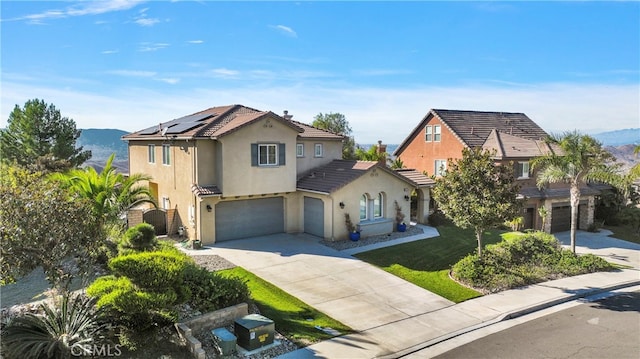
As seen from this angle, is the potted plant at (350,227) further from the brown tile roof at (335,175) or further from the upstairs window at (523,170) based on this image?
the upstairs window at (523,170)

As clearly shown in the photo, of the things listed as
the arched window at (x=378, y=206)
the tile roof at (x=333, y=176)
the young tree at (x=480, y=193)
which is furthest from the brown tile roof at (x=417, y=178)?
the young tree at (x=480, y=193)

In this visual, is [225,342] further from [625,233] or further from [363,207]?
[625,233]

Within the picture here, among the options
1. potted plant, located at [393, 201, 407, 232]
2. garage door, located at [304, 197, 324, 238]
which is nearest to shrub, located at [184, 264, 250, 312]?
garage door, located at [304, 197, 324, 238]

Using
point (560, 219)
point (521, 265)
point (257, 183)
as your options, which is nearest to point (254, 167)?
point (257, 183)

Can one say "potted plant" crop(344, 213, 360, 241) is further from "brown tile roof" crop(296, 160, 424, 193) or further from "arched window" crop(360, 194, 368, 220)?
"brown tile roof" crop(296, 160, 424, 193)

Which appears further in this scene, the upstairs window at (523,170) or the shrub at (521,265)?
the upstairs window at (523,170)

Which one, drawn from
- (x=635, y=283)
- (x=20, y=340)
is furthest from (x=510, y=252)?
(x=20, y=340)
